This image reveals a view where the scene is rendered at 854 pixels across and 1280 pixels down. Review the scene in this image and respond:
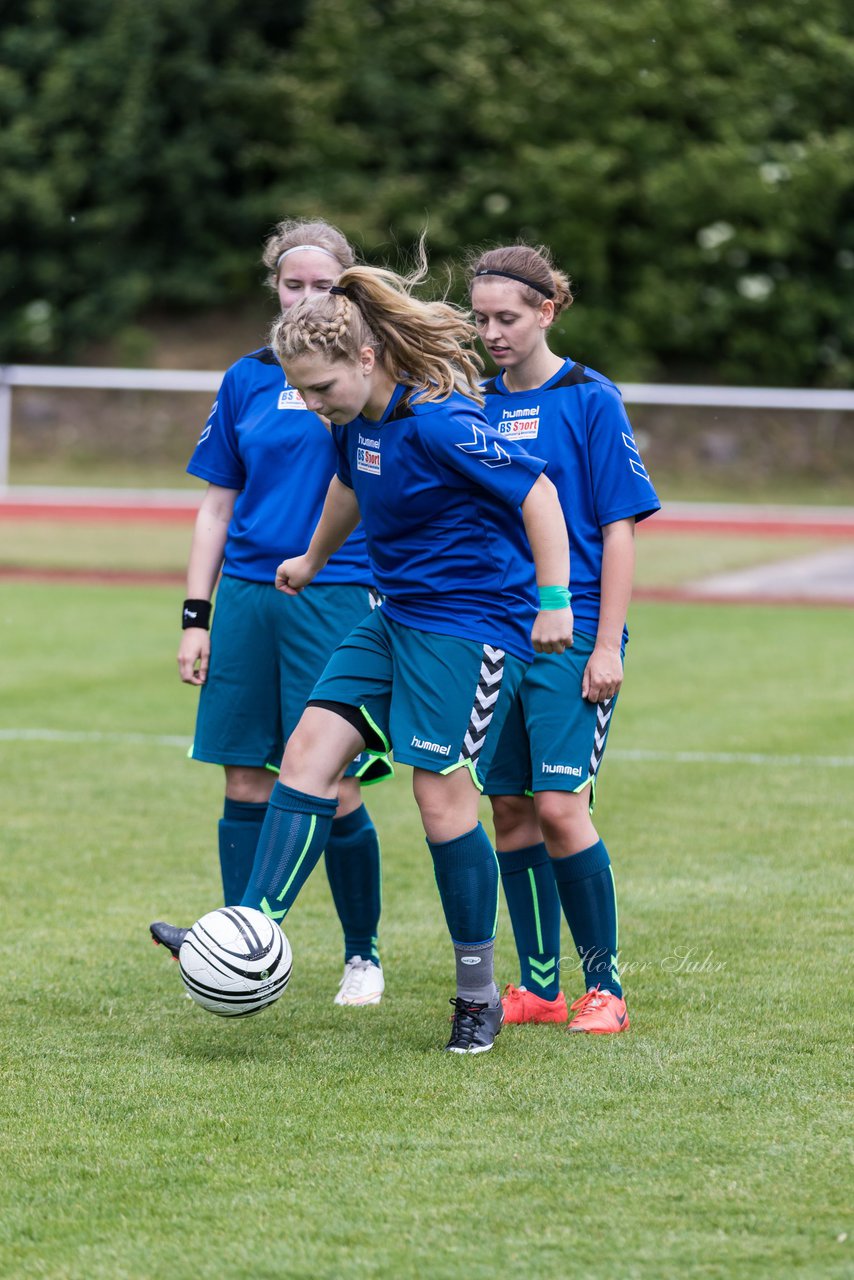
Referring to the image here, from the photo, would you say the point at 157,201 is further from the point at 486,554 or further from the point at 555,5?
the point at 486,554

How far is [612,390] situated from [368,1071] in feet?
5.84

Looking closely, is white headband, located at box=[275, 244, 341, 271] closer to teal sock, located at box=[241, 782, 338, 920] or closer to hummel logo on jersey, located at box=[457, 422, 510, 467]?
hummel logo on jersey, located at box=[457, 422, 510, 467]

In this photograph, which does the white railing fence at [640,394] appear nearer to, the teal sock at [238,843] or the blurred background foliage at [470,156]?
the blurred background foliage at [470,156]

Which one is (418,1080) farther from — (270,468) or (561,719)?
(270,468)

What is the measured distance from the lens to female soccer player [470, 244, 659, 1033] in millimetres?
4168

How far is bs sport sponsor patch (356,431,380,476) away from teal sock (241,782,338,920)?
78 centimetres

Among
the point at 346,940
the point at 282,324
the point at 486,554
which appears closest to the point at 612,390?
the point at 486,554

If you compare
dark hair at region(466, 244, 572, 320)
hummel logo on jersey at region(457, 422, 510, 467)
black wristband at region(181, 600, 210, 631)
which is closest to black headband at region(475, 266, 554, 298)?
dark hair at region(466, 244, 572, 320)

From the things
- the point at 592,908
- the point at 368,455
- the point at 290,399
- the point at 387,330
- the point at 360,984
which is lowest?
the point at 360,984

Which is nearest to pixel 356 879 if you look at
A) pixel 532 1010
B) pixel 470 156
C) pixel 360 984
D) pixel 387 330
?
pixel 360 984

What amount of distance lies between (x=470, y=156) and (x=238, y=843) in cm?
2795

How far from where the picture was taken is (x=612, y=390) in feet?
14.1

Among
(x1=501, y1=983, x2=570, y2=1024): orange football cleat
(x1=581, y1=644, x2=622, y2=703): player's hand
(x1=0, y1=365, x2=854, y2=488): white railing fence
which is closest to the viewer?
(x1=581, y1=644, x2=622, y2=703): player's hand

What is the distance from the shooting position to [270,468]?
4695mm
